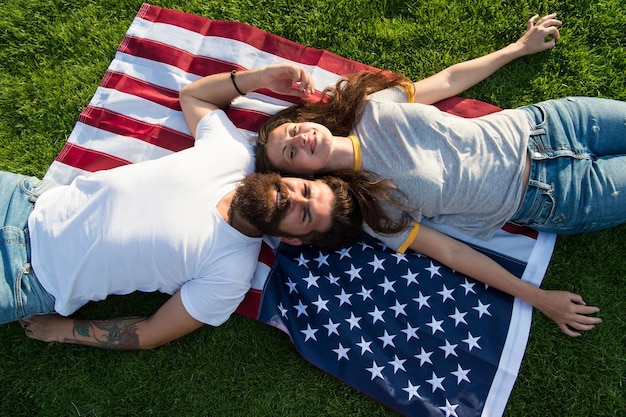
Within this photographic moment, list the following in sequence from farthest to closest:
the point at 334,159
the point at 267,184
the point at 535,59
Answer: the point at 535,59, the point at 334,159, the point at 267,184

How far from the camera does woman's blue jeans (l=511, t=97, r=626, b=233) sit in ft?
11.7

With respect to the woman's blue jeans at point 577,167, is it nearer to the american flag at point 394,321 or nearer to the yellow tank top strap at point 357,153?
the american flag at point 394,321

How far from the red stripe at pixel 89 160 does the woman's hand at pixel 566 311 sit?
152 inches

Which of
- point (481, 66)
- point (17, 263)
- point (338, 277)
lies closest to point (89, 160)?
point (17, 263)

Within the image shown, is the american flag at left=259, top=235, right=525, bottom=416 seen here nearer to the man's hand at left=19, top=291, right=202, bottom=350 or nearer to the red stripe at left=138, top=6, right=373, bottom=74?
the man's hand at left=19, top=291, right=202, bottom=350

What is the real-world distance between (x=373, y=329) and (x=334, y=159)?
1.46 metres

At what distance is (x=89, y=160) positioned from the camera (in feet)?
13.8

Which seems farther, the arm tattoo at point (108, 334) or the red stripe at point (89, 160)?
the red stripe at point (89, 160)

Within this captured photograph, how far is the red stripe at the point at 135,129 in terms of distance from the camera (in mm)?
4250

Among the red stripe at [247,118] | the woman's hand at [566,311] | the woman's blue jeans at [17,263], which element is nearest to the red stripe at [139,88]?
the red stripe at [247,118]

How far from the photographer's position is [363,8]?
4527 mm

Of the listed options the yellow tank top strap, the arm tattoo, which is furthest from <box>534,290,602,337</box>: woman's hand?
the arm tattoo

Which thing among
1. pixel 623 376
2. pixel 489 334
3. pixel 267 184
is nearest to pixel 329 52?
pixel 267 184

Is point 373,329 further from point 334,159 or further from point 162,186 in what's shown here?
point 162,186
